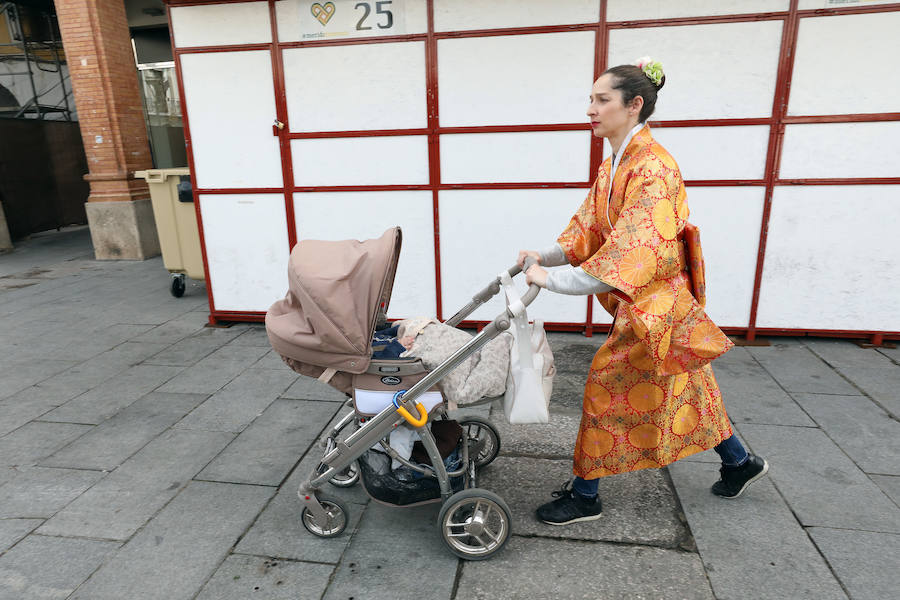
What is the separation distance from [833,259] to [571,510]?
3.53m

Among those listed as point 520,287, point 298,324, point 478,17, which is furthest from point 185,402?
point 478,17

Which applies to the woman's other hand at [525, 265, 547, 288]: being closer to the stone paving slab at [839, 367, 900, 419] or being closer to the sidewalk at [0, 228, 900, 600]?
the sidewalk at [0, 228, 900, 600]

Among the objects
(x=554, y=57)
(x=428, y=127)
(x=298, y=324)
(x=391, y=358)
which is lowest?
(x=391, y=358)

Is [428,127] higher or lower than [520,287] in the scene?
higher

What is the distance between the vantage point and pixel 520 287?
510cm

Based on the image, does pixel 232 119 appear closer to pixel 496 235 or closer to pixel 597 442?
pixel 496 235

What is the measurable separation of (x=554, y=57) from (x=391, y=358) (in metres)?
3.29

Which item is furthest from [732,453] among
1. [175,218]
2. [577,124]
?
[175,218]

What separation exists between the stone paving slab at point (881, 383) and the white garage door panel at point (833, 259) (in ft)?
2.05

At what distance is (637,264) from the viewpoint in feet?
6.81

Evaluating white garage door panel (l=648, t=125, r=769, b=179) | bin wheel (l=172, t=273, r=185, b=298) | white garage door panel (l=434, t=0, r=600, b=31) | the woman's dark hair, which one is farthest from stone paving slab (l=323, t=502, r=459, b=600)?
bin wheel (l=172, t=273, r=185, b=298)

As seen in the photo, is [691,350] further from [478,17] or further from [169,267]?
[169,267]

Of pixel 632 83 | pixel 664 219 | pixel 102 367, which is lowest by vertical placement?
pixel 102 367

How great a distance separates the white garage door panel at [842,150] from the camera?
4387mm
